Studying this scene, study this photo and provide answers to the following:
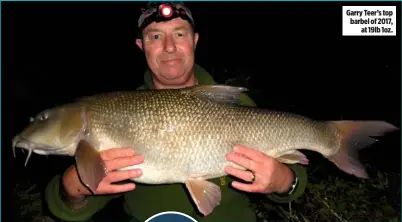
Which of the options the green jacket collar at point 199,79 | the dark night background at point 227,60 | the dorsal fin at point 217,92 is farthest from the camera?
the dark night background at point 227,60

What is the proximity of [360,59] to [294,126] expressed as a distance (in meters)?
6.77

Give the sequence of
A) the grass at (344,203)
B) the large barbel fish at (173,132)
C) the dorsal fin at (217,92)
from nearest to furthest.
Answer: the large barbel fish at (173,132) < the dorsal fin at (217,92) < the grass at (344,203)

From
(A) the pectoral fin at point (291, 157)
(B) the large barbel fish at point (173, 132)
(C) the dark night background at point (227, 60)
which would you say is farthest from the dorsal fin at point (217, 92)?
(C) the dark night background at point (227, 60)

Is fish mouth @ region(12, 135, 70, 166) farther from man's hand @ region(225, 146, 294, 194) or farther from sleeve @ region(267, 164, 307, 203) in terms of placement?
sleeve @ region(267, 164, 307, 203)

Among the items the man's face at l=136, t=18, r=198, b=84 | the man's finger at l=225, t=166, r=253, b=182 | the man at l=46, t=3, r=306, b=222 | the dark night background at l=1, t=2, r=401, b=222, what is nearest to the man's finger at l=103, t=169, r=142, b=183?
the man at l=46, t=3, r=306, b=222

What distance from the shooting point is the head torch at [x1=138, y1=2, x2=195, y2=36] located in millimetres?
2162

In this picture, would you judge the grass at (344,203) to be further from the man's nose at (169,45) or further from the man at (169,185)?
the man's nose at (169,45)

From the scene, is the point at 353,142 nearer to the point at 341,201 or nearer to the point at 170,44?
the point at 170,44

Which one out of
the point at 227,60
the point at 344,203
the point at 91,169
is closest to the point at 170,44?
the point at 91,169

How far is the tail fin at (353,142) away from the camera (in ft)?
6.57

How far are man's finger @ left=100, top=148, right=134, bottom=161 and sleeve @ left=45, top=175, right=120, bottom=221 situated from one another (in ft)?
1.35

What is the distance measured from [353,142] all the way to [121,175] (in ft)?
4.27

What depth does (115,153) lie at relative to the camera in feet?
5.69

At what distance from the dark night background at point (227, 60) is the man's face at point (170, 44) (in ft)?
4.55
